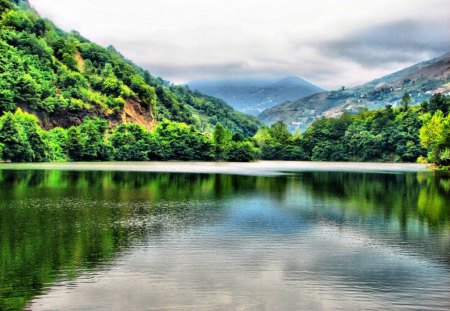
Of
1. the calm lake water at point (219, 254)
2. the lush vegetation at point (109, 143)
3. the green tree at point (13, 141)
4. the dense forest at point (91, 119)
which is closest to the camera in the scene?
the calm lake water at point (219, 254)

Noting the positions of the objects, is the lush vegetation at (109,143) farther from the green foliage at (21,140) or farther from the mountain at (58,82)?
the mountain at (58,82)

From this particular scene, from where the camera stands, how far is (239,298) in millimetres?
17875

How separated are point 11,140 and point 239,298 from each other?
108 meters

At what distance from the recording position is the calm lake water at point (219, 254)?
18.0 meters

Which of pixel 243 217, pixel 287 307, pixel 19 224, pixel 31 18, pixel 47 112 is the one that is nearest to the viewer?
pixel 287 307

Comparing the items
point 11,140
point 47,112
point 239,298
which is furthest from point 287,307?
point 47,112

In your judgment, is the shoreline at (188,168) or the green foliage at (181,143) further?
the green foliage at (181,143)

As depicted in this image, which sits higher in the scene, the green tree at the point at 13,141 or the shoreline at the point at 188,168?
the green tree at the point at 13,141

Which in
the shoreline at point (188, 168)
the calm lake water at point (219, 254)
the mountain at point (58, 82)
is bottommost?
the calm lake water at point (219, 254)

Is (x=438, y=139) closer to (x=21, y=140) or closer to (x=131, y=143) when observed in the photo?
(x=131, y=143)

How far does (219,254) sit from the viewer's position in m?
24.8

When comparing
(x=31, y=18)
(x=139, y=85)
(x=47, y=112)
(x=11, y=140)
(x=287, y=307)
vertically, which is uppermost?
(x=31, y=18)

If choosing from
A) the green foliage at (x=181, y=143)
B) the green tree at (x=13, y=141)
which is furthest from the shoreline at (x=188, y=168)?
the green foliage at (x=181, y=143)

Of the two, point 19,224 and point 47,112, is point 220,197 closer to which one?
point 19,224
